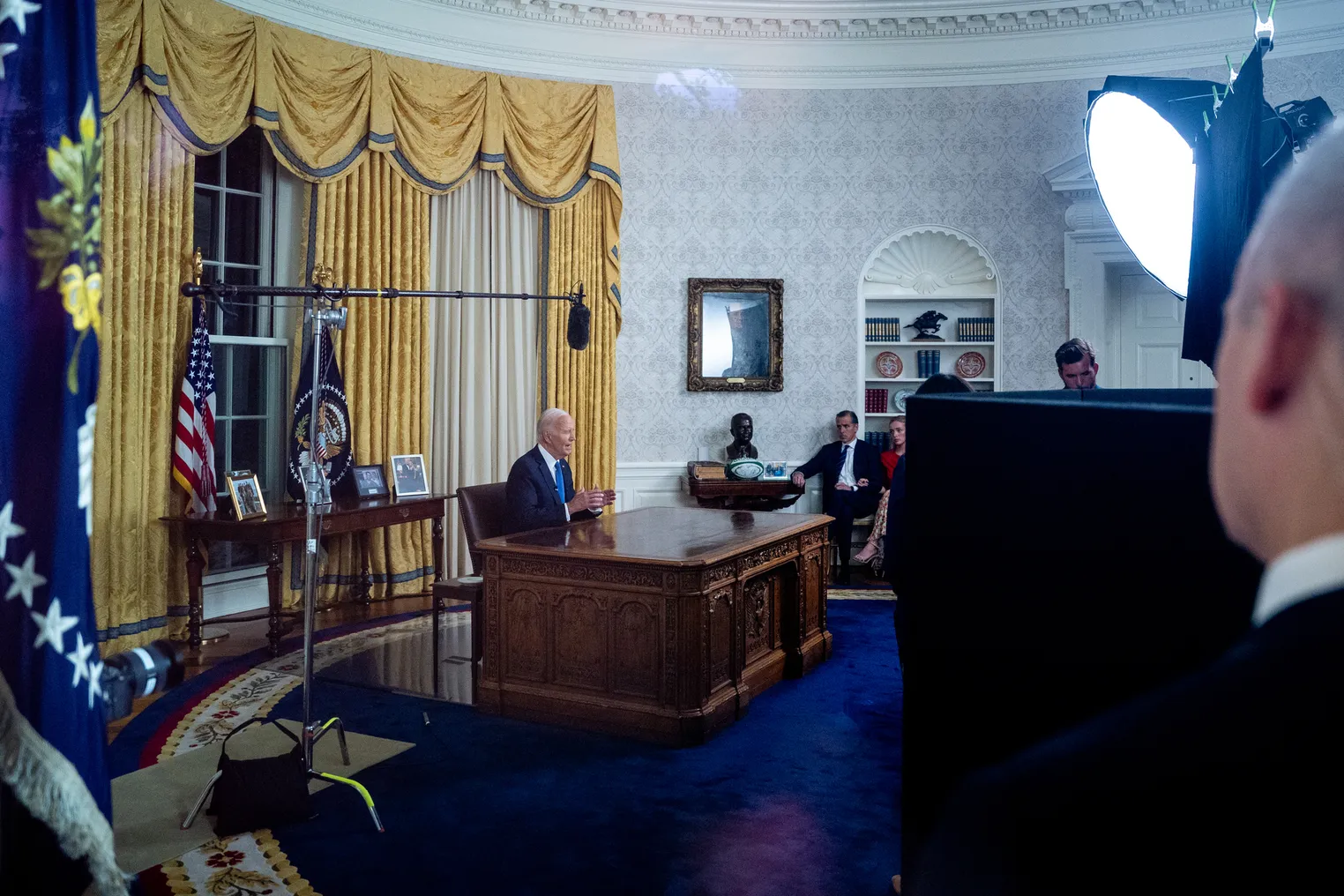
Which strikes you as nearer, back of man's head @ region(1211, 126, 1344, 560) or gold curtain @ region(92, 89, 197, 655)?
back of man's head @ region(1211, 126, 1344, 560)

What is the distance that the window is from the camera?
20.3 ft

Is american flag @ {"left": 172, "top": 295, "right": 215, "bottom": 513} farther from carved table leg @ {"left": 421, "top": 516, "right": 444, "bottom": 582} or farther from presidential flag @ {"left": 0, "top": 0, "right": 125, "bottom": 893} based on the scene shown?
presidential flag @ {"left": 0, "top": 0, "right": 125, "bottom": 893}

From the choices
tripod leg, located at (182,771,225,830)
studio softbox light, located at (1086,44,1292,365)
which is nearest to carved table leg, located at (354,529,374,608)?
tripod leg, located at (182,771,225,830)

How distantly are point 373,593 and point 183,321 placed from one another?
2150 mm

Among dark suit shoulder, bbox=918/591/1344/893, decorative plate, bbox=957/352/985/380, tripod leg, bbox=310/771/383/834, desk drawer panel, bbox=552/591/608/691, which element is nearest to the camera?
dark suit shoulder, bbox=918/591/1344/893

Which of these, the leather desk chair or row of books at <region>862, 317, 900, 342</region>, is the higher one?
row of books at <region>862, 317, 900, 342</region>

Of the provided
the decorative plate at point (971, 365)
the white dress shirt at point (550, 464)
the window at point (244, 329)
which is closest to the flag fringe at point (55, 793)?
the white dress shirt at point (550, 464)

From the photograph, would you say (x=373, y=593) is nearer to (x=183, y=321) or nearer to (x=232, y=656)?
(x=232, y=656)

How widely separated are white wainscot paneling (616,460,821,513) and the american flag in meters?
3.35

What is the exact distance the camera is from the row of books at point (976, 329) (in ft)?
26.7

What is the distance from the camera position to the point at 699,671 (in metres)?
4.05

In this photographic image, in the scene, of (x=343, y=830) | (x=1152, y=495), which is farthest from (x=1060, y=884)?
(x=343, y=830)

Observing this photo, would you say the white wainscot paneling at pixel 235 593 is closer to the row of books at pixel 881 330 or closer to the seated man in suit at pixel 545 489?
the seated man in suit at pixel 545 489

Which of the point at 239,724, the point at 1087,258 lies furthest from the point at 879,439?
the point at 239,724
